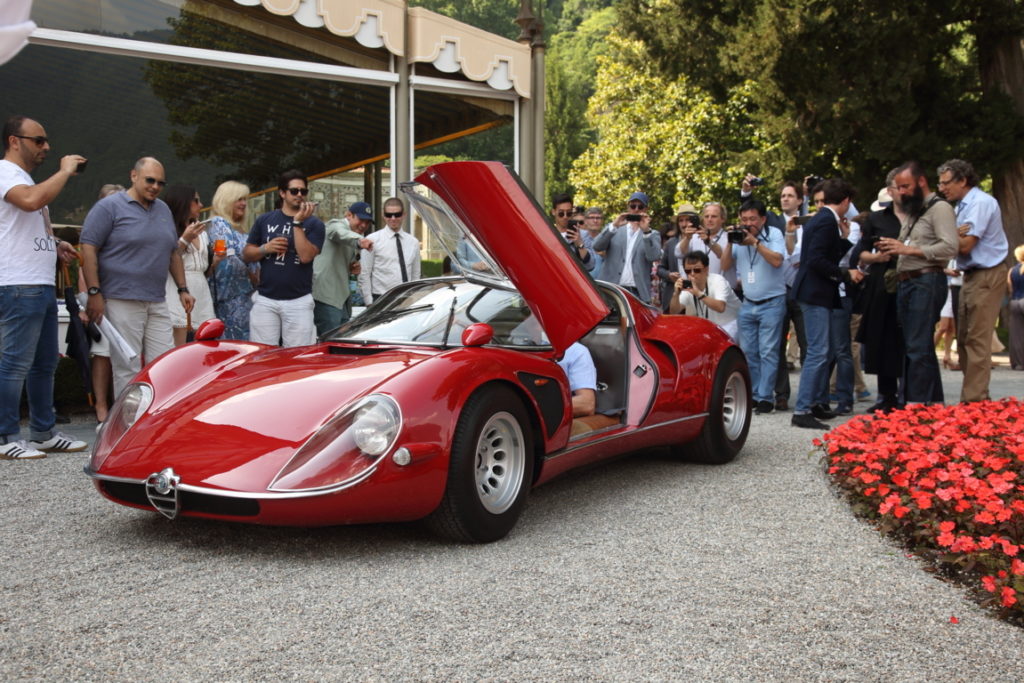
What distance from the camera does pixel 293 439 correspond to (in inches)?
152

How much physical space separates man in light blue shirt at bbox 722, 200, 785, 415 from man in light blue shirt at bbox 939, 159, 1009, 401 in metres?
1.42

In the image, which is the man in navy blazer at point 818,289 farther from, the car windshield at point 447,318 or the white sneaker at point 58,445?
the white sneaker at point 58,445

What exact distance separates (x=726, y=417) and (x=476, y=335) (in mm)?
2538

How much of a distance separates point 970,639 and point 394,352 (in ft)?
8.78

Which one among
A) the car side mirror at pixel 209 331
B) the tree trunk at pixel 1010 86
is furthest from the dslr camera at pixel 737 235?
the tree trunk at pixel 1010 86

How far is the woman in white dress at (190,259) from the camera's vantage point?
24.2 feet

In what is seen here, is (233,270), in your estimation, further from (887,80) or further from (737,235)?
(887,80)

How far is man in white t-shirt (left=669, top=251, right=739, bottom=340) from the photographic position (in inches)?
344

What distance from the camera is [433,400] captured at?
13.0 feet

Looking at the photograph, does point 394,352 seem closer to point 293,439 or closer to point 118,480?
point 293,439

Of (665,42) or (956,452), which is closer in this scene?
(956,452)

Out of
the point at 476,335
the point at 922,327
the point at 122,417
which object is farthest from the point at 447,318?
the point at 922,327

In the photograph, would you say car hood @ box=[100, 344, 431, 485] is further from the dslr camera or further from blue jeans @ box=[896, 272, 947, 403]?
blue jeans @ box=[896, 272, 947, 403]

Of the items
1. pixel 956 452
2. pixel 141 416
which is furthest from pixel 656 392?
pixel 141 416
